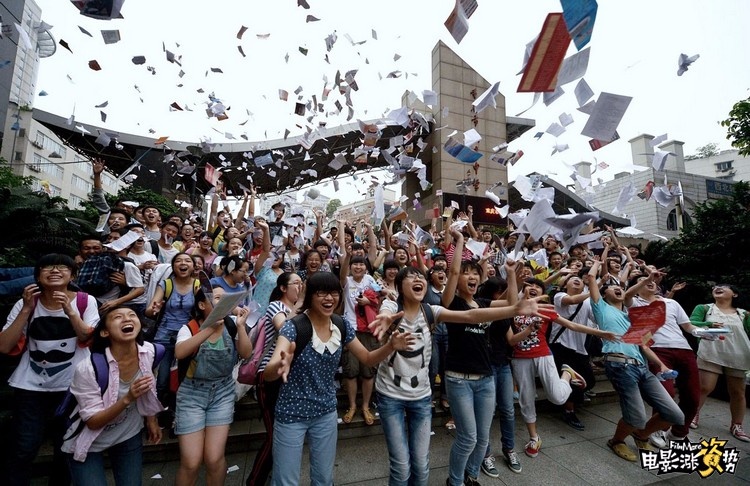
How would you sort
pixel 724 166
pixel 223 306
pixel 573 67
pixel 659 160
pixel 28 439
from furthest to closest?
pixel 724 166 < pixel 659 160 < pixel 573 67 < pixel 28 439 < pixel 223 306

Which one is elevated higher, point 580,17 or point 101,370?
point 580,17

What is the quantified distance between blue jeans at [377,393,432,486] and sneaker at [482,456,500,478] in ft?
3.40

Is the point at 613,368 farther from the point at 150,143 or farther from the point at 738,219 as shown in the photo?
the point at 150,143

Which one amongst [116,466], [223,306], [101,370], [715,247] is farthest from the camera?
[715,247]

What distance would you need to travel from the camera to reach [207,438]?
2.29 metres

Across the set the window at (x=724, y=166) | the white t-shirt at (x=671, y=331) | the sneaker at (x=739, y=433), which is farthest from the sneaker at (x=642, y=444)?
the window at (x=724, y=166)

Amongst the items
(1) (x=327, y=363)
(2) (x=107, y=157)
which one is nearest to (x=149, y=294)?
(1) (x=327, y=363)

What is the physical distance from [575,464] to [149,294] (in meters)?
4.56

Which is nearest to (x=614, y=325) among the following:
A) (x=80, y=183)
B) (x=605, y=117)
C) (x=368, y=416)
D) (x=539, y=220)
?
(x=539, y=220)

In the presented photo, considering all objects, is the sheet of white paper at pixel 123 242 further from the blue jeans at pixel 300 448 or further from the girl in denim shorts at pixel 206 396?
the blue jeans at pixel 300 448

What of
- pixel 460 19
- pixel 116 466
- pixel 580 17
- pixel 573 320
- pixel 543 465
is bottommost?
pixel 543 465

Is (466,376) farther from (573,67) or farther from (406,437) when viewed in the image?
(573,67)

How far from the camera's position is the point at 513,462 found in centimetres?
316

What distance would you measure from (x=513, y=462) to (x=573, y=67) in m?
3.43
